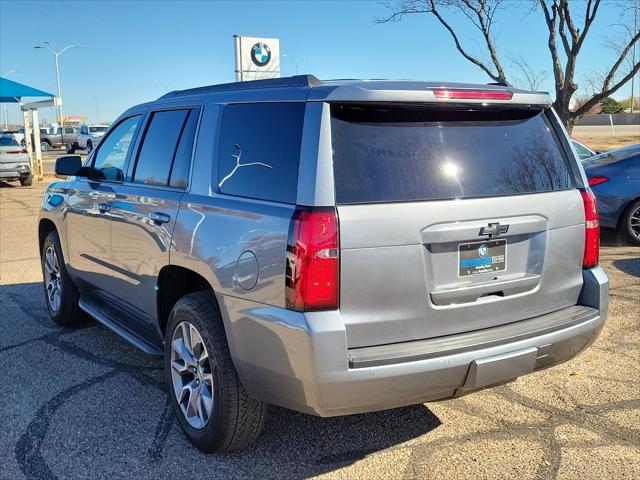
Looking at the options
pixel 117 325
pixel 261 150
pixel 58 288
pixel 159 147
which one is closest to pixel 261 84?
pixel 261 150

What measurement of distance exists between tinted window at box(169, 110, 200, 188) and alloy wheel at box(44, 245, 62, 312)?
2248 millimetres

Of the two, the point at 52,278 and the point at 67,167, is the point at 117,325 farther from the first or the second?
the point at 52,278

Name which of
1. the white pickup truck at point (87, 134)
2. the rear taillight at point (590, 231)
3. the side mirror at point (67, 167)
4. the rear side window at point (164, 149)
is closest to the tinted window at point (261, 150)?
the rear side window at point (164, 149)

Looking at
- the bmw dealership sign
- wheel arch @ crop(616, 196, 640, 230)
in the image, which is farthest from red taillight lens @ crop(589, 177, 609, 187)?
the bmw dealership sign

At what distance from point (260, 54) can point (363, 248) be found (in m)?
25.7

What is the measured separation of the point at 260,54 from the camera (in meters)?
27.0

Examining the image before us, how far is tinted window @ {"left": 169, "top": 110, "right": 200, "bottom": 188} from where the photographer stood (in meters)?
3.59

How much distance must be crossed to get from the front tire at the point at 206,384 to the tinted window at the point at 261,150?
0.65 m

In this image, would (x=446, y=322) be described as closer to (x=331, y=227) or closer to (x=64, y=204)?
(x=331, y=227)

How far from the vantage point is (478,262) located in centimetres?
294

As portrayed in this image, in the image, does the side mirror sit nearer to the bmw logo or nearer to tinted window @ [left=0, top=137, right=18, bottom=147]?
tinted window @ [left=0, top=137, right=18, bottom=147]

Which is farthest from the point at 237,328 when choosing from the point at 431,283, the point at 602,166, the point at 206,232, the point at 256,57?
the point at 256,57

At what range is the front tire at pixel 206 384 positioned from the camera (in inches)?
122

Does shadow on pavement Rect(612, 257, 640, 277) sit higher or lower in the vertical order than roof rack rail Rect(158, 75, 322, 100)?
lower
